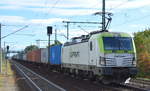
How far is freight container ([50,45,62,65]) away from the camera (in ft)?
149

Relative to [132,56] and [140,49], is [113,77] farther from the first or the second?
[140,49]

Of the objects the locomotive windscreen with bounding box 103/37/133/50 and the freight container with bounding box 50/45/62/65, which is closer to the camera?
the locomotive windscreen with bounding box 103/37/133/50

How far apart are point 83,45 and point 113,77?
5.64m

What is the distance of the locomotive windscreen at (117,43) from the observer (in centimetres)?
2481

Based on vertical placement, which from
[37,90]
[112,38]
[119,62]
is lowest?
[37,90]

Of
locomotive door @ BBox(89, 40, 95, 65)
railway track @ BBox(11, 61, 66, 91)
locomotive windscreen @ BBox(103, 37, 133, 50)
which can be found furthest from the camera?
locomotive door @ BBox(89, 40, 95, 65)

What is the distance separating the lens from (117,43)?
82.2 feet

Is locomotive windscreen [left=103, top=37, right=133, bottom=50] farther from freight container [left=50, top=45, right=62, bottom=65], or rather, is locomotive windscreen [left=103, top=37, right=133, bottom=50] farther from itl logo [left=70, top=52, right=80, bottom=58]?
freight container [left=50, top=45, right=62, bottom=65]

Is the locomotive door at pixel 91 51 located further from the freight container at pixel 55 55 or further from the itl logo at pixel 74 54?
the freight container at pixel 55 55

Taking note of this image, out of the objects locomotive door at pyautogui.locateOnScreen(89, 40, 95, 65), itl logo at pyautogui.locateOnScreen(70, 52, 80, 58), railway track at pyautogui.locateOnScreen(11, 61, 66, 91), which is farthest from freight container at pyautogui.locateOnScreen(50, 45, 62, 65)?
locomotive door at pyautogui.locateOnScreen(89, 40, 95, 65)

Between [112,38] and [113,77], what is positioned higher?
[112,38]

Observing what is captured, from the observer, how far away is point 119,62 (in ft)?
79.5

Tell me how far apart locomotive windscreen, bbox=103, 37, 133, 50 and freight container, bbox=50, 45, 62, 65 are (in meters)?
19.9

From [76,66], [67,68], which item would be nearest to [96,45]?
[76,66]
